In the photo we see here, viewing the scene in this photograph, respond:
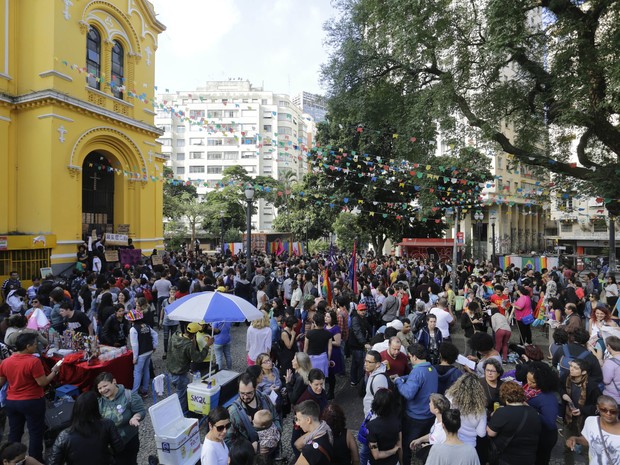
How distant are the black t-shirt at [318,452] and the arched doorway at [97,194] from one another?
58.8 feet

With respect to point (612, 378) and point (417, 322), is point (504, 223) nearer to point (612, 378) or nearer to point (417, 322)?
point (417, 322)

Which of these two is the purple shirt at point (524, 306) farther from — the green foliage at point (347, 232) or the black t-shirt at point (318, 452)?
the green foliage at point (347, 232)

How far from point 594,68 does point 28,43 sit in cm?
1969

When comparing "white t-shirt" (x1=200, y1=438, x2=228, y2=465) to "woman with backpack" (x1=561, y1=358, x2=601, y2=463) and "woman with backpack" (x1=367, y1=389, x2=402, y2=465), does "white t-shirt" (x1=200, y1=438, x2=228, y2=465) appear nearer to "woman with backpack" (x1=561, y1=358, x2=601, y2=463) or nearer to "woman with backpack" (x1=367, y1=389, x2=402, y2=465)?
"woman with backpack" (x1=367, y1=389, x2=402, y2=465)

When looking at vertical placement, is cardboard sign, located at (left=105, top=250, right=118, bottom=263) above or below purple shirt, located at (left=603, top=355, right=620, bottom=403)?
above

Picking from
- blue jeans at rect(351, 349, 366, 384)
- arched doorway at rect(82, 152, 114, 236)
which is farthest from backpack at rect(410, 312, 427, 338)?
arched doorway at rect(82, 152, 114, 236)

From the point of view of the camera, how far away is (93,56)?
17.4m

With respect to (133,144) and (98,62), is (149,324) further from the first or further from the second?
(98,62)

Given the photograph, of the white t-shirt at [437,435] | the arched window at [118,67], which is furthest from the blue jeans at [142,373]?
the arched window at [118,67]

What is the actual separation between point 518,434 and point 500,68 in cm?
1143

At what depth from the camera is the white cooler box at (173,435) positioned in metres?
4.01

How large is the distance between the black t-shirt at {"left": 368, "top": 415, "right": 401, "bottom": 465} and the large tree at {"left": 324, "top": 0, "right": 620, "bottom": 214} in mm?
8498

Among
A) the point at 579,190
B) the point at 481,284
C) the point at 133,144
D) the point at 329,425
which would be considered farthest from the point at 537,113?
the point at 133,144

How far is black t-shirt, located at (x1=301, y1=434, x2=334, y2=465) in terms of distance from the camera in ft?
10.0
